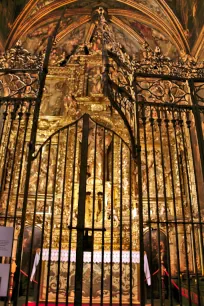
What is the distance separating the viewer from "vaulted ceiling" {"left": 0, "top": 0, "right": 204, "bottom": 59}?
12.0m

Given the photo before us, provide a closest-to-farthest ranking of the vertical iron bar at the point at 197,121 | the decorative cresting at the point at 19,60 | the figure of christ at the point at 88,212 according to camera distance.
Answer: the vertical iron bar at the point at 197,121 → the decorative cresting at the point at 19,60 → the figure of christ at the point at 88,212

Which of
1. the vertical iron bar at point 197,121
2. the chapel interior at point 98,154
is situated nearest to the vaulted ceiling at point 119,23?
the chapel interior at point 98,154

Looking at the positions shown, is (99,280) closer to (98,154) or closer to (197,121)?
→ (98,154)

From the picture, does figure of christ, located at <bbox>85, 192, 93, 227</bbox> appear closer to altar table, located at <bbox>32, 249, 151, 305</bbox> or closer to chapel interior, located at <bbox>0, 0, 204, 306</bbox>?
chapel interior, located at <bbox>0, 0, 204, 306</bbox>

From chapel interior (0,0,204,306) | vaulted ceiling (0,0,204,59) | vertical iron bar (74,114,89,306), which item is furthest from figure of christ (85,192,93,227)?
vaulted ceiling (0,0,204,59)

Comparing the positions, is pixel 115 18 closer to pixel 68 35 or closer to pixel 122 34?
pixel 122 34

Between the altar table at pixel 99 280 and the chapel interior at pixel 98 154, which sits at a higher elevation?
the chapel interior at pixel 98 154

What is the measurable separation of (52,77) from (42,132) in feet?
11.0

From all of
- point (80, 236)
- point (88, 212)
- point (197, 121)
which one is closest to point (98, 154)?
point (88, 212)

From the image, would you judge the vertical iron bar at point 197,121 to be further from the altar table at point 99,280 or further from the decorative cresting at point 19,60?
the altar table at point 99,280

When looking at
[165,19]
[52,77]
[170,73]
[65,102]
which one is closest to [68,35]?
[52,77]

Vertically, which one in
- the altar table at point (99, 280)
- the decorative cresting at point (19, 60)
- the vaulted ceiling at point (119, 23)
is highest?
the vaulted ceiling at point (119, 23)

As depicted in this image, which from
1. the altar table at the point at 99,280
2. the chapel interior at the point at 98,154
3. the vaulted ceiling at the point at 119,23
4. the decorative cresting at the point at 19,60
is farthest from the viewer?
the vaulted ceiling at the point at 119,23

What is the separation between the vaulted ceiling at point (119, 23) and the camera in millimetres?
11961
